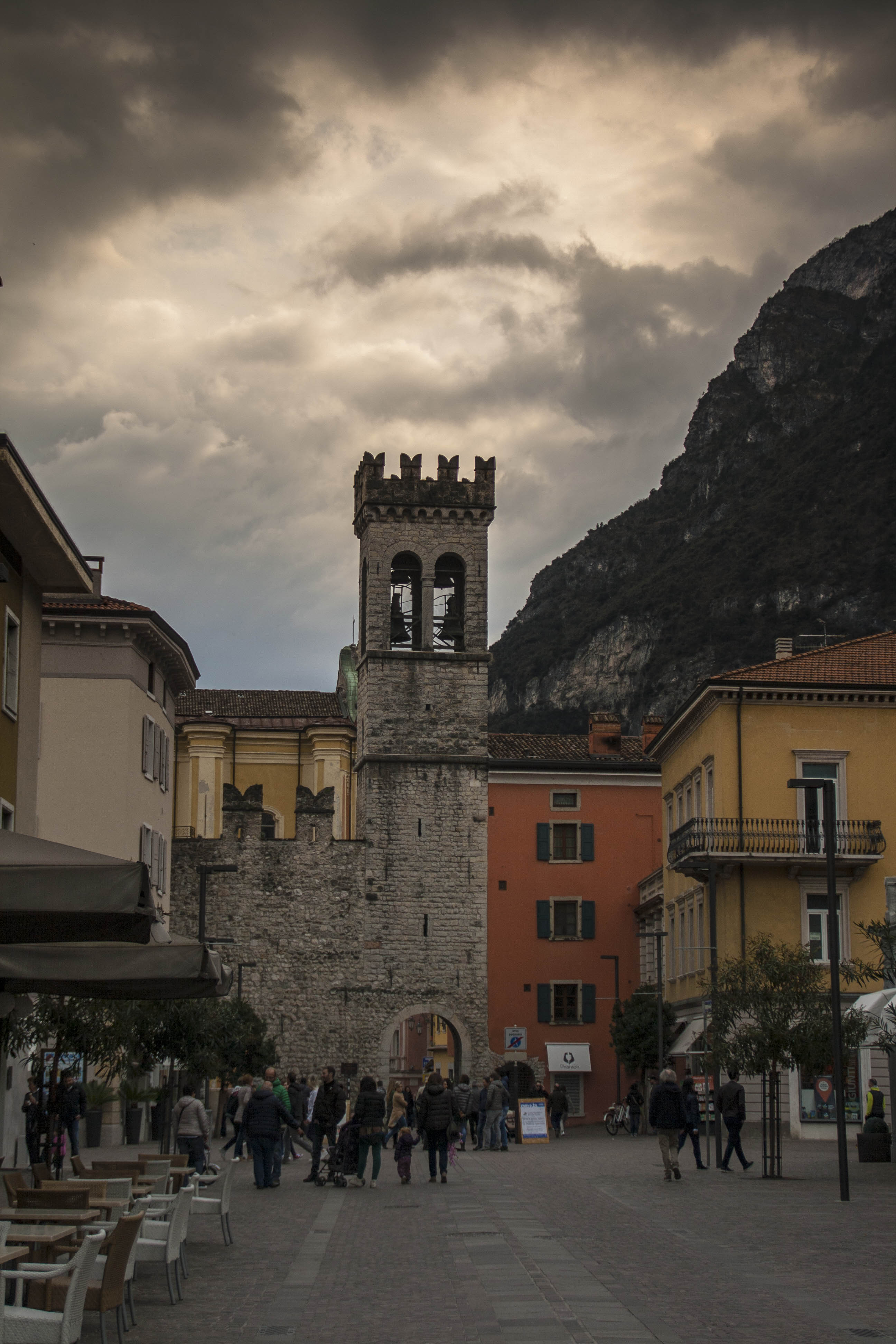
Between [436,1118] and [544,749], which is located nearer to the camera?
[436,1118]

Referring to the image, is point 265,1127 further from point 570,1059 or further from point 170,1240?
point 570,1059

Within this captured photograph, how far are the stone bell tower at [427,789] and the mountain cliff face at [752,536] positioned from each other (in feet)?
159

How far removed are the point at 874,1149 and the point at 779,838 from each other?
1224cm

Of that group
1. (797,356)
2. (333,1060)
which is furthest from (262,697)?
(797,356)

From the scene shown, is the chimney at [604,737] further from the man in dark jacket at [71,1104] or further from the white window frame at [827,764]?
the man in dark jacket at [71,1104]

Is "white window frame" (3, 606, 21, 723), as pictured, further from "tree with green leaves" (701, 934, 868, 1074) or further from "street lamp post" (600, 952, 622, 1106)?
"street lamp post" (600, 952, 622, 1106)

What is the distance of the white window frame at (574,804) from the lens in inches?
2095

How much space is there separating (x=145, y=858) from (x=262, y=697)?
30509 mm

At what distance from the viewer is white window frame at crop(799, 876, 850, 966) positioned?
36.6 meters

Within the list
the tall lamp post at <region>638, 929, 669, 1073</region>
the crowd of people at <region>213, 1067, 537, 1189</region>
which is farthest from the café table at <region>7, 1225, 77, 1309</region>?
the tall lamp post at <region>638, 929, 669, 1073</region>

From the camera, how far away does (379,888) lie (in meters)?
47.4

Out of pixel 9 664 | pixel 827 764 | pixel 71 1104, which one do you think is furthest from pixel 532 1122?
pixel 9 664

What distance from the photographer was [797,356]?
132 m

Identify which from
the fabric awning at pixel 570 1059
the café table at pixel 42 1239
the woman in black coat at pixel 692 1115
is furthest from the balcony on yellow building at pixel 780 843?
the café table at pixel 42 1239
